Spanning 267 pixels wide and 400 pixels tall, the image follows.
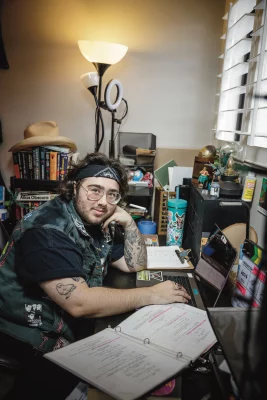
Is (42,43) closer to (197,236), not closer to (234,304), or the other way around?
(197,236)

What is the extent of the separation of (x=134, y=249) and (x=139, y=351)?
68 centimetres

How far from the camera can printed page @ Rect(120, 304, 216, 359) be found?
962mm

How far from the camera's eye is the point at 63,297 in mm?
1073

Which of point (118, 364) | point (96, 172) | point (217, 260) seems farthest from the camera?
point (96, 172)

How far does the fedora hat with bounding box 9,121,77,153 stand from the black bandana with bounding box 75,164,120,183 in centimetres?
84

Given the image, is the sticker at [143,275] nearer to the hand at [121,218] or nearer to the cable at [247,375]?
the hand at [121,218]

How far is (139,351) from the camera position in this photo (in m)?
0.91

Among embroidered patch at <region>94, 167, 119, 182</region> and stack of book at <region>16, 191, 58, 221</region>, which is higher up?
embroidered patch at <region>94, 167, 119, 182</region>

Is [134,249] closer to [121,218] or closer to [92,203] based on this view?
[121,218]

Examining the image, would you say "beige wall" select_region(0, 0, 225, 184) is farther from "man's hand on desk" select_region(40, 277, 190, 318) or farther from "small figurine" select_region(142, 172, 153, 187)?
"man's hand on desk" select_region(40, 277, 190, 318)

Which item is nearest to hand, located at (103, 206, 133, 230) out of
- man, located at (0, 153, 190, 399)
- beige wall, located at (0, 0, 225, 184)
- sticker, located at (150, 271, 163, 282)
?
man, located at (0, 153, 190, 399)

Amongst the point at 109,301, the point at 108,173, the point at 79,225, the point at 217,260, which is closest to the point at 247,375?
the point at 109,301

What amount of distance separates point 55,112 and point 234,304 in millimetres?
2186

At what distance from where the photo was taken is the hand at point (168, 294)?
1.20 meters
